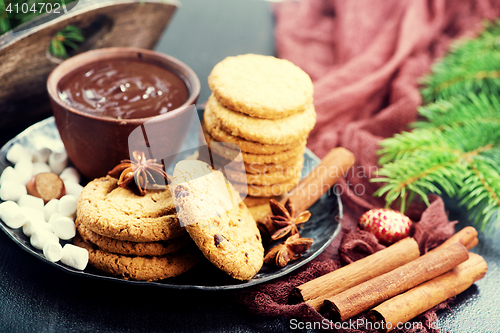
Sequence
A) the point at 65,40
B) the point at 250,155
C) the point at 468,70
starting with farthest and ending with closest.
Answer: the point at 468,70 → the point at 65,40 → the point at 250,155

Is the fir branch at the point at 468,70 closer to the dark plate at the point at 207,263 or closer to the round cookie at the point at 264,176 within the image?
the dark plate at the point at 207,263

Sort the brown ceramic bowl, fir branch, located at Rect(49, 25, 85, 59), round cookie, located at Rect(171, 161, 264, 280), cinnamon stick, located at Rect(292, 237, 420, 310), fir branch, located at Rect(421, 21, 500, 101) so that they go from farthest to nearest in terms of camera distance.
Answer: fir branch, located at Rect(421, 21, 500, 101)
fir branch, located at Rect(49, 25, 85, 59)
the brown ceramic bowl
cinnamon stick, located at Rect(292, 237, 420, 310)
round cookie, located at Rect(171, 161, 264, 280)

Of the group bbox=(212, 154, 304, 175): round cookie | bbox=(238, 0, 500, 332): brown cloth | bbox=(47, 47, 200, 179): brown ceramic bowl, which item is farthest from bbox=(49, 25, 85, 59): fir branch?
bbox=(238, 0, 500, 332): brown cloth

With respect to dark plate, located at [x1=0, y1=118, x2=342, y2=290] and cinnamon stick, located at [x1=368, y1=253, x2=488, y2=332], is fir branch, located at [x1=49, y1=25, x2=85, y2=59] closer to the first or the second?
dark plate, located at [x1=0, y1=118, x2=342, y2=290]

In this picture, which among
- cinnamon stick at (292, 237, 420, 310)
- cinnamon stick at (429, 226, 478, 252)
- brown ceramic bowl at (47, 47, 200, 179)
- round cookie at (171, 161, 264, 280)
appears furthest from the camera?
cinnamon stick at (429, 226, 478, 252)

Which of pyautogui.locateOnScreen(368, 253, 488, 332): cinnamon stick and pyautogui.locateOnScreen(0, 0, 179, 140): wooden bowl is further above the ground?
pyautogui.locateOnScreen(0, 0, 179, 140): wooden bowl

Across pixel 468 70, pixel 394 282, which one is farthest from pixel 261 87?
pixel 468 70

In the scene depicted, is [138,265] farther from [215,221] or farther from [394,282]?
[394,282]
